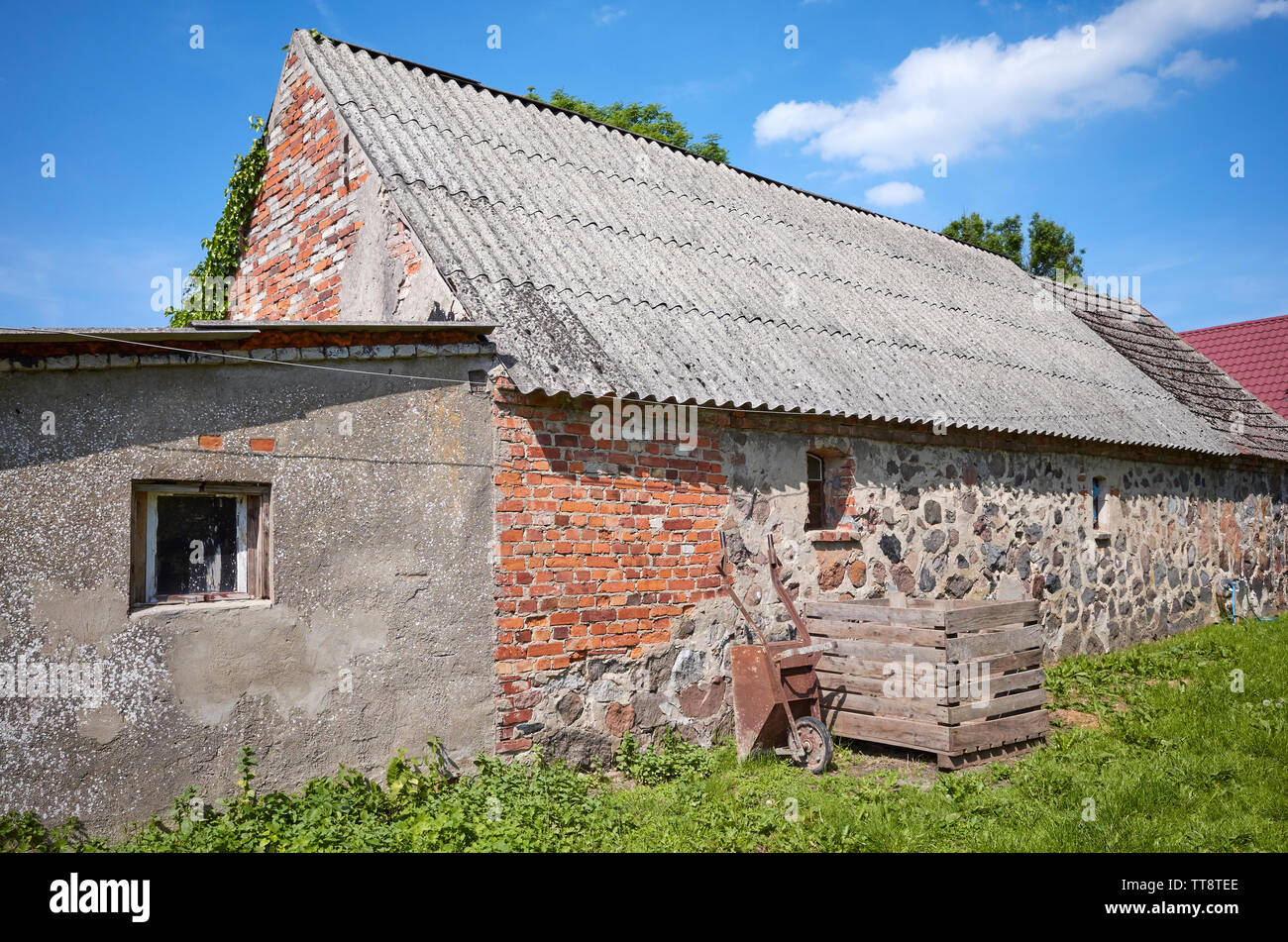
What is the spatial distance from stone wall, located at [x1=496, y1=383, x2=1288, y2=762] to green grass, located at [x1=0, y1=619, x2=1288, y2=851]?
0.48m

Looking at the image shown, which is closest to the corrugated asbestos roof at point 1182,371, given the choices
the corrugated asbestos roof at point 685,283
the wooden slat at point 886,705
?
the corrugated asbestos roof at point 685,283

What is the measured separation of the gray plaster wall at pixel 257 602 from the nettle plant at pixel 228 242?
188 inches

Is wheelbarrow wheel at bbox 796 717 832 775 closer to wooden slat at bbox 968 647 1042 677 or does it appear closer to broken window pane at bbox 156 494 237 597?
wooden slat at bbox 968 647 1042 677


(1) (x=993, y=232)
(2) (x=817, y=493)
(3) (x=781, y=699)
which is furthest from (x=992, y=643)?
(1) (x=993, y=232)

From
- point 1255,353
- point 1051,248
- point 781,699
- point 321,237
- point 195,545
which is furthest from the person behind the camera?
point 1051,248

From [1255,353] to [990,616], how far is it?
1600 centimetres

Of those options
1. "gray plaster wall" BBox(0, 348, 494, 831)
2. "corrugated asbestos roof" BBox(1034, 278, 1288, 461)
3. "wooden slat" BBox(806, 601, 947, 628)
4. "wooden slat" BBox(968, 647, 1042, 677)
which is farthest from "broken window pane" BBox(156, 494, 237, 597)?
"corrugated asbestos roof" BBox(1034, 278, 1288, 461)

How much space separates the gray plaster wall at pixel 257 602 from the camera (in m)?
4.50

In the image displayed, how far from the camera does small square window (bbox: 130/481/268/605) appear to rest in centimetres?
490

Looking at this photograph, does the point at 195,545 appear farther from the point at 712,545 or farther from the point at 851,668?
the point at 851,668

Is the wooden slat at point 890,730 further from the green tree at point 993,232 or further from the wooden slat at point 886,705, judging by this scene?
the green tree at point 993,232

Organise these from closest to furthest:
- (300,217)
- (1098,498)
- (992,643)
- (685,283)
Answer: (992,643) < (685,283) < (300,217) < (1098,498)

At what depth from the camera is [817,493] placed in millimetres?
7996

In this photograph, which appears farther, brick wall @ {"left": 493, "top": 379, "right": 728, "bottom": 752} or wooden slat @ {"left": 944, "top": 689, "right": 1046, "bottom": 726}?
wooden slat @ {"left": 944, "top": 689, "right": 1046, "bottom": 726}
